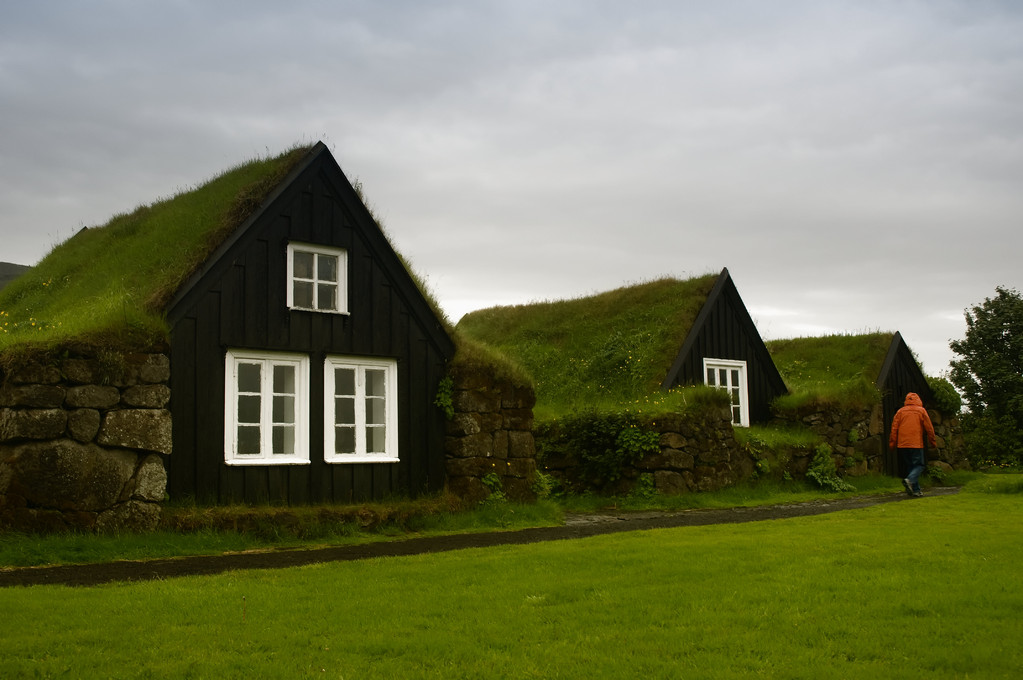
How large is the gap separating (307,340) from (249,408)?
4.48 ft

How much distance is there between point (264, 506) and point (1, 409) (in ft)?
12.1

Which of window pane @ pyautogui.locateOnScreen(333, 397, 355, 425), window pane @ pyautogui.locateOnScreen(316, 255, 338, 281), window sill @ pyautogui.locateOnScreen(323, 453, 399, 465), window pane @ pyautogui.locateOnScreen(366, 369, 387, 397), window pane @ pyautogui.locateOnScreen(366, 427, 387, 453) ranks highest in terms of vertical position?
window pane @ pyautogui.locateOnScreen(316, 255, 338, 281)

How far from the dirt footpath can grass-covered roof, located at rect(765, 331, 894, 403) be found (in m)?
7.24

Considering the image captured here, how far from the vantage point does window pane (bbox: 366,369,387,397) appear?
15.8 m

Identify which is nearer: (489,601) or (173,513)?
(489,601)

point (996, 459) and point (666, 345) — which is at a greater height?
point (666, 345)

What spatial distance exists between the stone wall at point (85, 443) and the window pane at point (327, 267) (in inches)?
130

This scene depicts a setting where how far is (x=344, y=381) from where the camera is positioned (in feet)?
50.7

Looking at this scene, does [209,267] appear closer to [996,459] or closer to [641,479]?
[641,479]

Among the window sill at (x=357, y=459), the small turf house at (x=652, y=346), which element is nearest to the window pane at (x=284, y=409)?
the window sill at (x=357, y=459)

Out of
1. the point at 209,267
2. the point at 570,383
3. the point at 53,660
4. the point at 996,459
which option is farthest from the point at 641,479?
the point at 996,459

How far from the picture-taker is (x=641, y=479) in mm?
19922

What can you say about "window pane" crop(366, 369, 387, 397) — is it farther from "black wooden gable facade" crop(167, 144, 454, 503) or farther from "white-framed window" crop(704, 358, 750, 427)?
"white-framed window" crop(704, 358, 750, 427)

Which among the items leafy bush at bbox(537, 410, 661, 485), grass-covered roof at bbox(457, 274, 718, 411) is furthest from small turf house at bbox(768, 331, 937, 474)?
leafy bush at bbox(537, 410, 661, 485)
